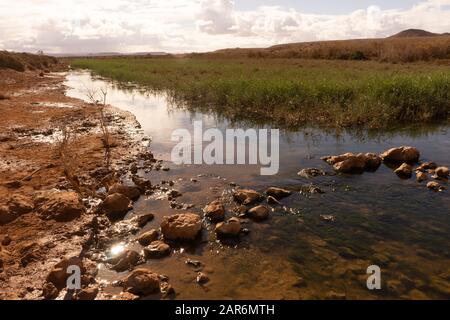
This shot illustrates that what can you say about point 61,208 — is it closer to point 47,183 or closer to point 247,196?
point 47,183

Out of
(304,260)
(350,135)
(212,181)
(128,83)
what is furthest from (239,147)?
(128,83)

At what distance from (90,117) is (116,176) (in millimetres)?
6345

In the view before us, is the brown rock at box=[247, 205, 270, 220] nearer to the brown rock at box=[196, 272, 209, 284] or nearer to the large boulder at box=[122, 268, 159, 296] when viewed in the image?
the brown rock at box=[196, 272, 209, 284]

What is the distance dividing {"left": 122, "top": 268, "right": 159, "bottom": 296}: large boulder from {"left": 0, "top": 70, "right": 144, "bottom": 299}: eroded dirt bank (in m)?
0.60

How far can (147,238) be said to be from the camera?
16.4ft

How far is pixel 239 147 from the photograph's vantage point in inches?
364

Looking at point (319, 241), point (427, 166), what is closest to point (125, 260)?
point (319, 241)

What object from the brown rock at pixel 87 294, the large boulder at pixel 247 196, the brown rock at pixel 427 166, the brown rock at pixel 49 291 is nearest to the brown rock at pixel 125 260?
the brown rock at pixel 87 294

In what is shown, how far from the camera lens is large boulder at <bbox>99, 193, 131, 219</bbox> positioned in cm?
588

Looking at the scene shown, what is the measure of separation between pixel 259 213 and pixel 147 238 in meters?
1.63

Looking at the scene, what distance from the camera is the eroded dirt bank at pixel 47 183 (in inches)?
178

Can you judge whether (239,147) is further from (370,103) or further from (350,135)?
(370,103)

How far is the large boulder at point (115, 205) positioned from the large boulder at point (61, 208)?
1.02ft

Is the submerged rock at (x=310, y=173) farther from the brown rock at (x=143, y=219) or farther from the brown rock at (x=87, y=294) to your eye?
the brown rock at (x=87, y=294)
